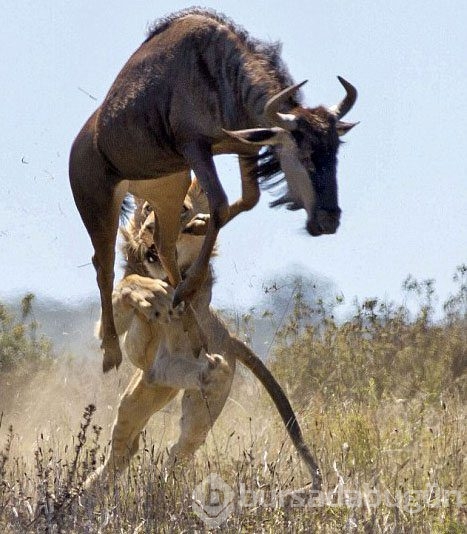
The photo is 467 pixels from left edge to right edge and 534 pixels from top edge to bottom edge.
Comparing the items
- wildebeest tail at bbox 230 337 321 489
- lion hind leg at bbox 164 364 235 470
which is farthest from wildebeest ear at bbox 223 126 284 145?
lion hind leg at bbox 164 364 235 470

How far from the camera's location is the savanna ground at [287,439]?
7805mm

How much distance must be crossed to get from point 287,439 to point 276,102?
3.62 meters

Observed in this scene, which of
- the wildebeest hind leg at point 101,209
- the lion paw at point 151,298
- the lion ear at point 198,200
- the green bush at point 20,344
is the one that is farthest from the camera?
the green bush at point 20,344

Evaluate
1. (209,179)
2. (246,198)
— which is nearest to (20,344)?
(246,198)

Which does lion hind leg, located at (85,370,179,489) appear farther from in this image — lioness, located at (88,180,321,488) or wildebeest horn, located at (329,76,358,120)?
wildebeest horn, located at (329,76,358,120)

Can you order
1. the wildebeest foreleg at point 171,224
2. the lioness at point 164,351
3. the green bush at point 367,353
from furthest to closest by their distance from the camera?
1. the green bush at point 367,353
2. the lioness at point 164,351
3. the wildebeest foreleg at point 171,224

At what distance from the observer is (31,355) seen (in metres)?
17.2

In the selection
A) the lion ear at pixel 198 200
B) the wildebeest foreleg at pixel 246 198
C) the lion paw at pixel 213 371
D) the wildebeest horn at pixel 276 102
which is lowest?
the lion paw at pixel 213 371

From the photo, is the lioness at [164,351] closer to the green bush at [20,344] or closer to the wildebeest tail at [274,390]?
the wildebeest tail at [274,390]

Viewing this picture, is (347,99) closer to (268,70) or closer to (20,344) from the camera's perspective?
(268,70)

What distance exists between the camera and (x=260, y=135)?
8031 mm

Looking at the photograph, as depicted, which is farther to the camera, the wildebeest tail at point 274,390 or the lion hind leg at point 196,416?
the lion hind leg at point 196,416

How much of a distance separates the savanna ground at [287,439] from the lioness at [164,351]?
24 centimetres

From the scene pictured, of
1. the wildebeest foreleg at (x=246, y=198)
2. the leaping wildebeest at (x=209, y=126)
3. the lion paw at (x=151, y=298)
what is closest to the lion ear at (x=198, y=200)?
the lion paw at (x=151, y=298)
